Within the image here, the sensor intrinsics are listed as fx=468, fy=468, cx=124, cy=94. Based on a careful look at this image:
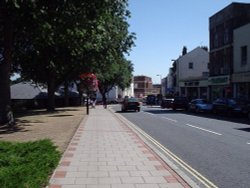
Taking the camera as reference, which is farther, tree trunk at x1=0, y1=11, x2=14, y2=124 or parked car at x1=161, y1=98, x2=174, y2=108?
parked car at x1=161, y1=98, x2=174, y2=108

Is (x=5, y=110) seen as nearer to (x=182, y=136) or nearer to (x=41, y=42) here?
(x=41, y=42)

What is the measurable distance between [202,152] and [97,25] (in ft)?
33.5

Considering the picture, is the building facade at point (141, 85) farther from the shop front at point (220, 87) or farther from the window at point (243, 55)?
the window at point (243, 55)

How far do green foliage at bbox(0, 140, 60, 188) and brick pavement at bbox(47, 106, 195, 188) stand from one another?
0.24 meters

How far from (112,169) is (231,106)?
28.3 m

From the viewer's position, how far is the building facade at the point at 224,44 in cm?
5069

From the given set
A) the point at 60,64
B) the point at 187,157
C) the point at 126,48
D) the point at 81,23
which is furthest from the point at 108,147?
the point at 126,48

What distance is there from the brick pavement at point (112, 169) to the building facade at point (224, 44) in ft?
123

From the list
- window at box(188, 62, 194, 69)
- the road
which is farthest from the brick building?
the road

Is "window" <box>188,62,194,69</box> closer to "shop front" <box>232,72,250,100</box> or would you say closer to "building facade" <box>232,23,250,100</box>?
"building facade" <box>232,23,250,100</box>

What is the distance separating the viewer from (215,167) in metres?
10.9

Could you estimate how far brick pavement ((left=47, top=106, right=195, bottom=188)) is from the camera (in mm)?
8491

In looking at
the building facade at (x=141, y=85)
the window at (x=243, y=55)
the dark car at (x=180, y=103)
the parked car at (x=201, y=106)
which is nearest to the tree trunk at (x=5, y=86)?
the parked car at (x=201, y=106)

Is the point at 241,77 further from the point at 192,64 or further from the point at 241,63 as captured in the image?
the point at 192,64
